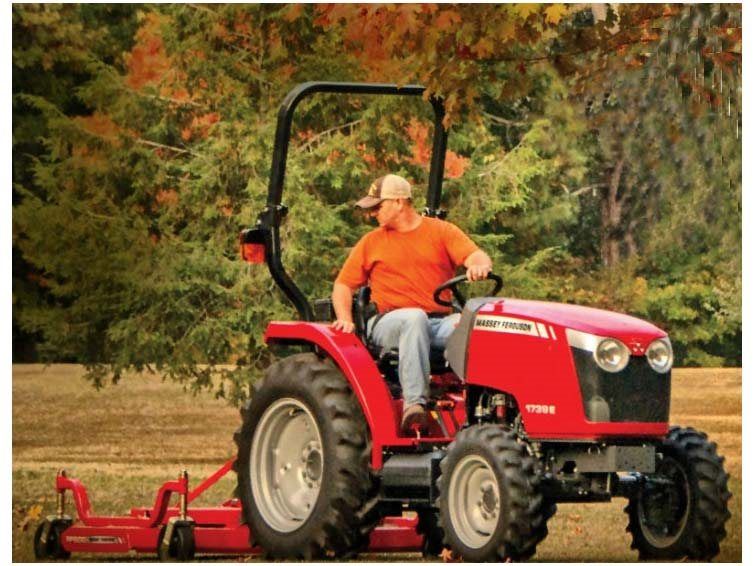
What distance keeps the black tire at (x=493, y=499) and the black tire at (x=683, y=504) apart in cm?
74

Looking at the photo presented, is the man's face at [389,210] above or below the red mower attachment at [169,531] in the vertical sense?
above

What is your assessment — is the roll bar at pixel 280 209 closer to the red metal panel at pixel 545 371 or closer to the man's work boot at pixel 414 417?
the man's work boot at pixel 414 417

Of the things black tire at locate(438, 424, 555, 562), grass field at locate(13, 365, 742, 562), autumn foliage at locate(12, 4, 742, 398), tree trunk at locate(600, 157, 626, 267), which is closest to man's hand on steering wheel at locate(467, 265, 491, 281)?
black tire at locate(438, 424, 555, 562)

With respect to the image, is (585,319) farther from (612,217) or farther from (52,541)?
(612,217)

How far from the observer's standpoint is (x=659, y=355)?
7516 millimetres

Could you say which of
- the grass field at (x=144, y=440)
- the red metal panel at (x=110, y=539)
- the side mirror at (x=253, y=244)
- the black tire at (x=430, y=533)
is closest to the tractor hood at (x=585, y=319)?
the side mirror at (x=253, y=244)

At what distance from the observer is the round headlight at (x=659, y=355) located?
24.6ft

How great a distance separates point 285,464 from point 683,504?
1.89 m

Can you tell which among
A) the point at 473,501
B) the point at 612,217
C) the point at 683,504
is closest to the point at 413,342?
the point at 473,501

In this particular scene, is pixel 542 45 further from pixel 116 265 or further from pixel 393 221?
pixel 393 221

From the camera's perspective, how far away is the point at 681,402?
23531 mm

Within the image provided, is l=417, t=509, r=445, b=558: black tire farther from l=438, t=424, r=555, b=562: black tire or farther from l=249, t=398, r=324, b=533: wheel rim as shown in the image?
l=438, t=424, r=555, b=562: black tire

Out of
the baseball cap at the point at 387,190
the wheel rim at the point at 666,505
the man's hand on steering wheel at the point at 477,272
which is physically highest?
the baseball cap at the point at 387,190

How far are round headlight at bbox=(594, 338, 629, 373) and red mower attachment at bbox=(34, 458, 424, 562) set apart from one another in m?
1.99
